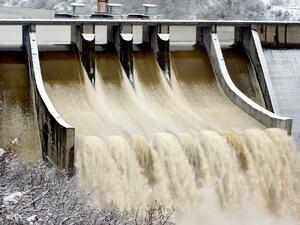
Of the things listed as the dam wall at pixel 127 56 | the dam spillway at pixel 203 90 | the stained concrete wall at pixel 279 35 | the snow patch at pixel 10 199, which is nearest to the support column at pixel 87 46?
the dam wall at pixel 127 56

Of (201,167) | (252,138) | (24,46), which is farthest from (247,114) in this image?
(24,46)

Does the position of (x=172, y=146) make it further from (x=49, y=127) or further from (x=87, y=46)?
(x=87, y=46)

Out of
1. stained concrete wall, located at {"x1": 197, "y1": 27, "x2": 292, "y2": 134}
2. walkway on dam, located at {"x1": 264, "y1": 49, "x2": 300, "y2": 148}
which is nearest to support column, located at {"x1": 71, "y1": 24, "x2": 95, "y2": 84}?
stained concrete wall, located at {"x1": 197, "y1": 27, "x2": 292, "y2": 134}

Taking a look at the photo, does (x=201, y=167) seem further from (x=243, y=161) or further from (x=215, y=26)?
(x=215, y=26)

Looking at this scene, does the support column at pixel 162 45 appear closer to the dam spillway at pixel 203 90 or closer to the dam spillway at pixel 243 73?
the dam spillway at pixel 203 90

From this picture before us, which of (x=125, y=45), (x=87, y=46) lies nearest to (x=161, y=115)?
(x=125, y=45)
